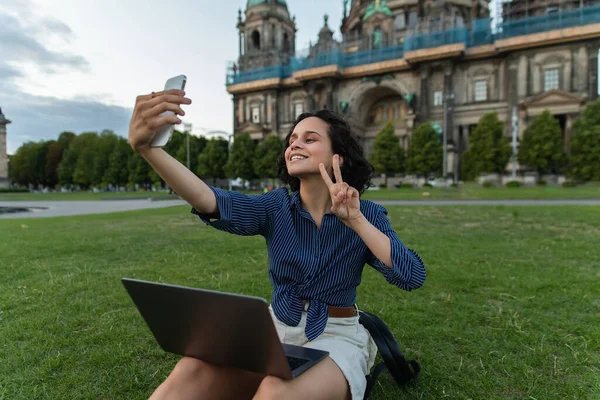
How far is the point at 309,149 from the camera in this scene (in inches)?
90.6

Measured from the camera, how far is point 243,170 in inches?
2051

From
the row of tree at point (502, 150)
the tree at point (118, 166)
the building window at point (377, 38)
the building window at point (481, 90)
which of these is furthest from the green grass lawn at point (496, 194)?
the tree at point (118, 166)

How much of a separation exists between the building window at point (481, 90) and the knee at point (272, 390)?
52.9 meters

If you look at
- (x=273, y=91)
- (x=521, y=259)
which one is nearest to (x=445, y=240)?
(x=521, y=259)

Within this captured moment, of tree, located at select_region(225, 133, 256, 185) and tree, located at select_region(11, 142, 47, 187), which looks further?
tree, located at select_region(11, 142, 47, 187)

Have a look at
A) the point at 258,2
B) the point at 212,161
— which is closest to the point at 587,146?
the point at 212,161

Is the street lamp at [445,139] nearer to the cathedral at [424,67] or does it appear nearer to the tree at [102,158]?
the cathedral at [424,67]

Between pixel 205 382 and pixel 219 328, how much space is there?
0.40 metres

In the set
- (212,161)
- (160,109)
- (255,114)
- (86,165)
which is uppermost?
(255,114)

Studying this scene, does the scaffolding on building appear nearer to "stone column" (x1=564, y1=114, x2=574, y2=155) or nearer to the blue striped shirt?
"stone column" (x1=564, y1=114, x2=574, y2=155)

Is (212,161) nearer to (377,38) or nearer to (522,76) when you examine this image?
(377,38)

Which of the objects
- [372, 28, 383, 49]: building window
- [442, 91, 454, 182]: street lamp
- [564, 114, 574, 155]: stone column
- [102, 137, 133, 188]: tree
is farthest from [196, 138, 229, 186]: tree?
[564, 114, 574, 155]: stone column

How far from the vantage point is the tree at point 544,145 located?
38812 mm

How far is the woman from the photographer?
183cm
